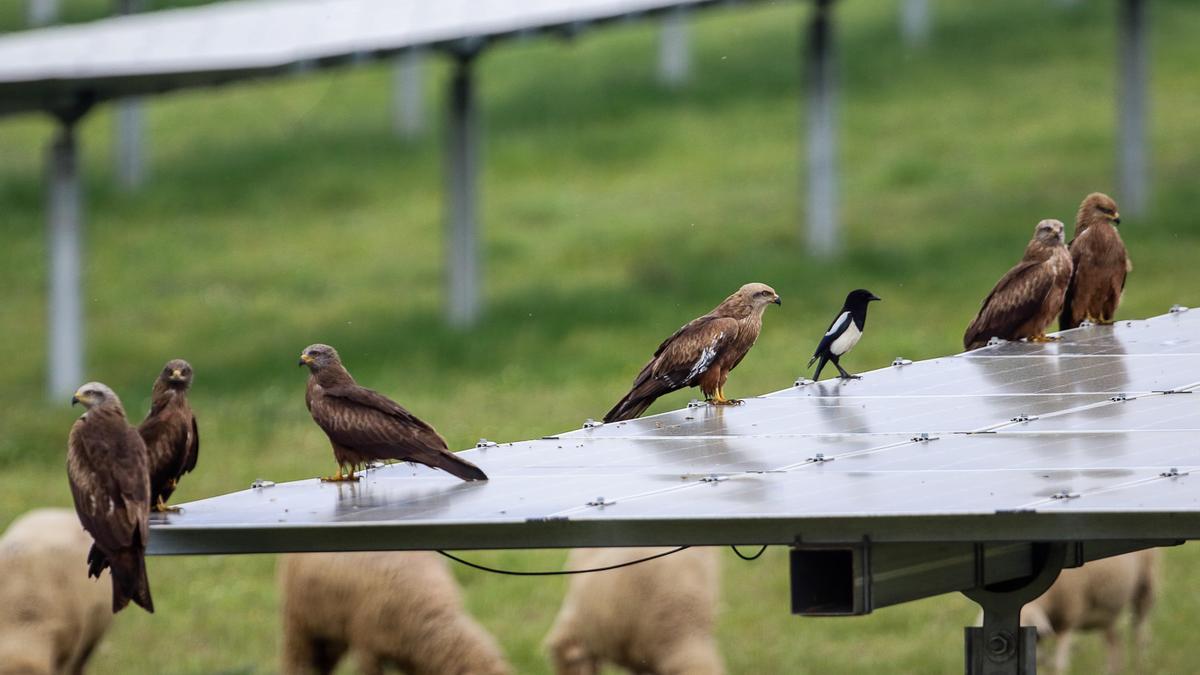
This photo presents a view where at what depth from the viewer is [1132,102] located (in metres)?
30.1

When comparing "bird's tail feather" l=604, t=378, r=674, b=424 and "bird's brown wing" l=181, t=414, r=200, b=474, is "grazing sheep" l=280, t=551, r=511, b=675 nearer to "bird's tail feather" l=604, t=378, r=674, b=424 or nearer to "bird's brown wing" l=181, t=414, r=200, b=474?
"bird's tail feather" l=604, t=378, r=674, b=424

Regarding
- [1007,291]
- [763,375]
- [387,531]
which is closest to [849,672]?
[1007,291]

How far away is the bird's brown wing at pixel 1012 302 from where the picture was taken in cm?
1167

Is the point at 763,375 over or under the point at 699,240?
under

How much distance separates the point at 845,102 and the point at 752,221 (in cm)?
830

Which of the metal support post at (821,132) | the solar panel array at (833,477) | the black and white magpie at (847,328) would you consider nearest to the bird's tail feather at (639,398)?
the solar panel array at (833,477)

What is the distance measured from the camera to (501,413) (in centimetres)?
2456

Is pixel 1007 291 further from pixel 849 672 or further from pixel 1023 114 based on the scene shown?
pixel 1023 114

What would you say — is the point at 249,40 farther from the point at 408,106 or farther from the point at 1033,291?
the point at 1033,291

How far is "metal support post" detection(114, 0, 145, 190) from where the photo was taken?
133 feet

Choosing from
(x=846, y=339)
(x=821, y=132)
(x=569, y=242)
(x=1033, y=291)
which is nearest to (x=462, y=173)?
(x=821, y=132)

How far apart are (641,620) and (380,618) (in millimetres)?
2114

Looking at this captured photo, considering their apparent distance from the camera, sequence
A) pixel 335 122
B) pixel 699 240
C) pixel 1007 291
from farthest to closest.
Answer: pixel 335 122
pixel 699 240
pixel 1007 291

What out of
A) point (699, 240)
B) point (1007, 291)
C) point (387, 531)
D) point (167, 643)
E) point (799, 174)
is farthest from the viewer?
point (799, 174)
